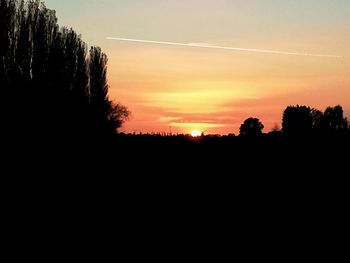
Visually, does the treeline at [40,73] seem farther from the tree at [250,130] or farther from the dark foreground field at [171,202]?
the dark foreground field at [171,202]

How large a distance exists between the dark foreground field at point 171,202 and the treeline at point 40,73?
37.6 ft

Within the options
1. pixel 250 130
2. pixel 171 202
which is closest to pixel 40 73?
pixel 250 130

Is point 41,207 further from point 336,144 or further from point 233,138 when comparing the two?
point 336,144

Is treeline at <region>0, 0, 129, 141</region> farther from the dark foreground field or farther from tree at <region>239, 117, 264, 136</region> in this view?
the dark foreground field

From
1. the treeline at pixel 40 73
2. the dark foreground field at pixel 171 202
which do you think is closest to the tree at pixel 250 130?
the dark foreground field at pixel 171 202

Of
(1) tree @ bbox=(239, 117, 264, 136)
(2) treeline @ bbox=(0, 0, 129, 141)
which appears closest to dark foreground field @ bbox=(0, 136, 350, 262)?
(1) tree @ bbox=(239, 117, 264, 136)

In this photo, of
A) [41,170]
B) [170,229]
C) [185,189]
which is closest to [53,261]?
[170,229]

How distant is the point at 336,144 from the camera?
18.0 meters

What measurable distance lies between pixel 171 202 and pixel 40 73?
2094 cm

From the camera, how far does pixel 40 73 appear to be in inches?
1236

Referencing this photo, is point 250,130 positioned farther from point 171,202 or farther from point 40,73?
point 40,73

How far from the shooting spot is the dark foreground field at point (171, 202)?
31.6 ft

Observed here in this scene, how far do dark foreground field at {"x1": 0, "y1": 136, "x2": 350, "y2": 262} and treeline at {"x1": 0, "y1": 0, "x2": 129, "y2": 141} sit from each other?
1146 centimetres

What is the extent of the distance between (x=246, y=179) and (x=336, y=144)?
5566mm
